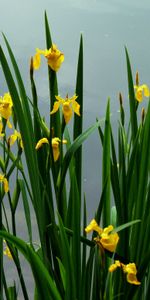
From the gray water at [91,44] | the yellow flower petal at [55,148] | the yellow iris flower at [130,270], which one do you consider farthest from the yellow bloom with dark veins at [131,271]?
the gray water at [91,44]

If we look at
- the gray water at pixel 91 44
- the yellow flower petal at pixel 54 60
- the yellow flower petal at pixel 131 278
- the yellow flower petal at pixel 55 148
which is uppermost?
the gray water at pixel 91 44

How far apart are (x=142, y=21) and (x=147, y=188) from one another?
236 centimetres

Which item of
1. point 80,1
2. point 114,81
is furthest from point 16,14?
point 114,81

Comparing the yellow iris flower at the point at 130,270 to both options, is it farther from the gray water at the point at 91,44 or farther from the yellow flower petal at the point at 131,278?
the gray water at the point at 91,44

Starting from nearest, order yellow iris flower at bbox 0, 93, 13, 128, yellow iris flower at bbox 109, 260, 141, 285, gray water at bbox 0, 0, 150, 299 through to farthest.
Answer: yellow iris flower at bbox 109, 260, 141, 285
yellow iris flower at bbox 0, 93, 13, 128
gray water at bbox 0, 0, 150, 299

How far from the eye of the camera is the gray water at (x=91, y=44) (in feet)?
6.36

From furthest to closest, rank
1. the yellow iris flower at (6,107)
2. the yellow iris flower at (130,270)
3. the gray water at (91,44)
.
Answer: the gray water at (91,44)
the yellow iris flower at (6,107)
the yellow iris flower at (130,270)

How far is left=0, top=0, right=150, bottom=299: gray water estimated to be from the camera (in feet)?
6.36

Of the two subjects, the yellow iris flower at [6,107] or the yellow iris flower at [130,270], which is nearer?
the yellow iris flower at [130,270]

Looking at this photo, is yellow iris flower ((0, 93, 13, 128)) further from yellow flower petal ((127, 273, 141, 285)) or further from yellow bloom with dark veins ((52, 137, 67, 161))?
yellow flower petal ((127, 273, 141, 285))

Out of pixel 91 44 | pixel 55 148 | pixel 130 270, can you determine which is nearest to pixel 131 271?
pixel 130 270

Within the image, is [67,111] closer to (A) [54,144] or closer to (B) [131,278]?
(A) [54,144]

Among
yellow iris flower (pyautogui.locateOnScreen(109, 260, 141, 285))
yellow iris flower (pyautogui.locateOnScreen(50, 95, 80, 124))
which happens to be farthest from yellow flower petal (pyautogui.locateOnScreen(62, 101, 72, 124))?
yellow iris flower (pyautogui.locateOnScreen(109, 260, 141, 285))

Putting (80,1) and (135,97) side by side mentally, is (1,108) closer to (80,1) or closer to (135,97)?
(135,97)
